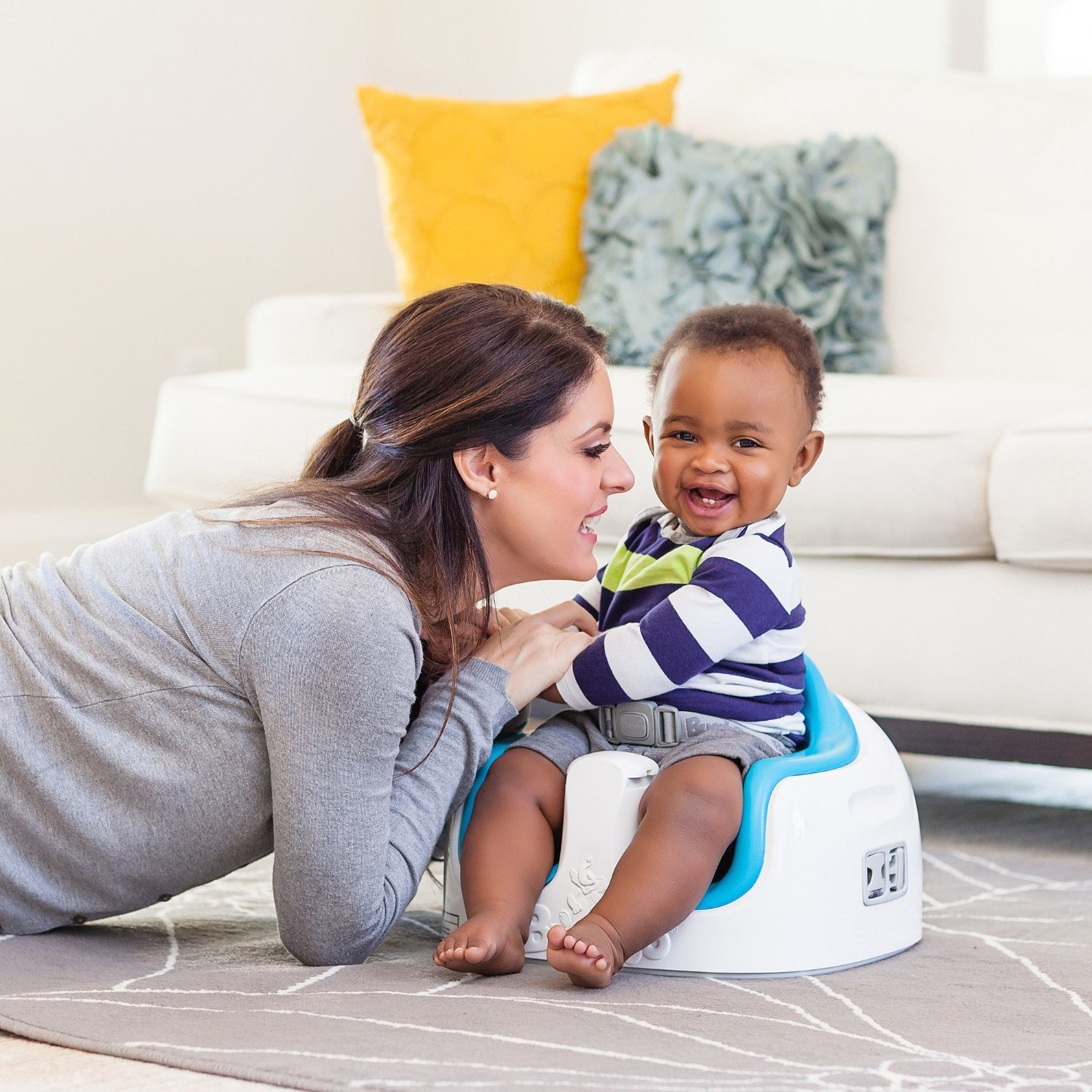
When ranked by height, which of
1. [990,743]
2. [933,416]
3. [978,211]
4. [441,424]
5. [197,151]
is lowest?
[990,743]

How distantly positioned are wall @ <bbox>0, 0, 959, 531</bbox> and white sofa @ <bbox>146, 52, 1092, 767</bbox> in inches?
34.1

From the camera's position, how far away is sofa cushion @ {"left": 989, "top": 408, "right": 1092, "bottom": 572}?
172 centimetres

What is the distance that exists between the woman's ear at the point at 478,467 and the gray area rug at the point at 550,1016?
42 cm

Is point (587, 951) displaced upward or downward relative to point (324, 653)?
downward

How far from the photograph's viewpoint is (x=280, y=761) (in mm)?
1207

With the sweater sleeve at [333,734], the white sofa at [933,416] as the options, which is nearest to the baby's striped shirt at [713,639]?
the sweater sleeve at [333,734]

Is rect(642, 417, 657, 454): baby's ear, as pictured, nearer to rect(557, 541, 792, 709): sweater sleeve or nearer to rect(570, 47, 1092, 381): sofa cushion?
rect(557, 541, 792, 709): sweater sleeve

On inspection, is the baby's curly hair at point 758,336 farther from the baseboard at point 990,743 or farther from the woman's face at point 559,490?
the baseboard at point 990,743

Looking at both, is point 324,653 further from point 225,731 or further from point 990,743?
point 990,743

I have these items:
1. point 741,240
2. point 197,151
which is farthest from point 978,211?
point 197,151

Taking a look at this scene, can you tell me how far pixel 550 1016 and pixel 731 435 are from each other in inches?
22.6

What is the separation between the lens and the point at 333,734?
47.1 inches

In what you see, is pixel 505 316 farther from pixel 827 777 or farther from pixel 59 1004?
pixel 59 1004

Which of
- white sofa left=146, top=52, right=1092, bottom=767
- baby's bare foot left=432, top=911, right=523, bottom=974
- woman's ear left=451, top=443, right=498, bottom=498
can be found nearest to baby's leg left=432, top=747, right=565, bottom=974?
baby's bare foot left=432, top=911, right=523, bottom=974
